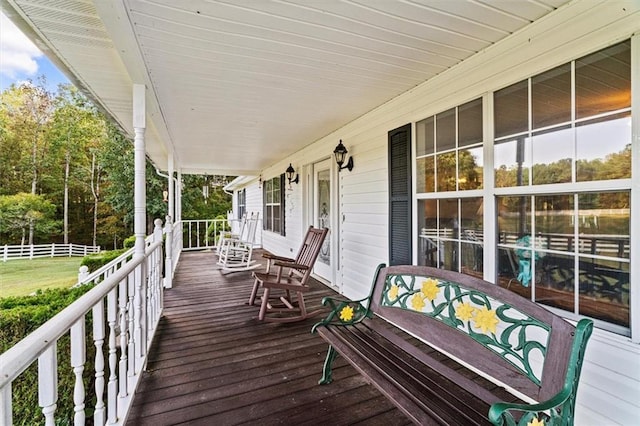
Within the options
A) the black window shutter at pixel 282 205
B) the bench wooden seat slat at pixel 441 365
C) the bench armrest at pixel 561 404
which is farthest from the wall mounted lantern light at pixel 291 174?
the bench armrest at pixel 561 404

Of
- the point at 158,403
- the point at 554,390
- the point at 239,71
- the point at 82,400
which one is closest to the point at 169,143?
the point at 239,71

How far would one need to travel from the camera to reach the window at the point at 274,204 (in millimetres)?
7207

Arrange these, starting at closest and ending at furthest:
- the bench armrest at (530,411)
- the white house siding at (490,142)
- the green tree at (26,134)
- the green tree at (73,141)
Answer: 1. the bench armrest at (530,411)
2. the white house siding at (490,142)
3. the green tree at (26,134)
4. the green tree at (73,141)

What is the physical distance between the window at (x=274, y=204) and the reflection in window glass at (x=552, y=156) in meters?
5.61

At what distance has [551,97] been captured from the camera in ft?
5.99

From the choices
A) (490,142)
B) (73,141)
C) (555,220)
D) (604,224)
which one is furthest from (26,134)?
(604,224)

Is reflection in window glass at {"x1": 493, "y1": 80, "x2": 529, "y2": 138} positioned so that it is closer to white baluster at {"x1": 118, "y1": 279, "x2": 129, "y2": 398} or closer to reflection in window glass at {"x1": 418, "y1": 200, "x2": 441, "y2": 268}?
reflection in window glass at {"x1": 418, "y1": 200, "x2": 441, "y2": 268}

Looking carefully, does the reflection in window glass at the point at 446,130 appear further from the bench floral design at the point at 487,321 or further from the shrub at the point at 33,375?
the shrub at the point at 33,375

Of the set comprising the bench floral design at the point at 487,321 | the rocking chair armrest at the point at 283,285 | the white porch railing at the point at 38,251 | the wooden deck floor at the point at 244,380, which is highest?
the bench floral design at the point at 487,321

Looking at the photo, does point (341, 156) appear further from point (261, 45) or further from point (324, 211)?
point (261, 45)

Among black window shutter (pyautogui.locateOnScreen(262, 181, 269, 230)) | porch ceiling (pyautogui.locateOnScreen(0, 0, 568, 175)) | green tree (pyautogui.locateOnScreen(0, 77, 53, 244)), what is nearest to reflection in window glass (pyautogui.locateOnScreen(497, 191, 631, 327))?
porch ceiling (pyautogui.locateOnScreen(0, 0, 568, 175))

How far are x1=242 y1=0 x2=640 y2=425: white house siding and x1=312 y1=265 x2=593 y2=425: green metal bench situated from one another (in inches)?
12.1

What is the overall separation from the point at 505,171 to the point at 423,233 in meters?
0.95

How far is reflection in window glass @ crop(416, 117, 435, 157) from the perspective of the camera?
2773mm
